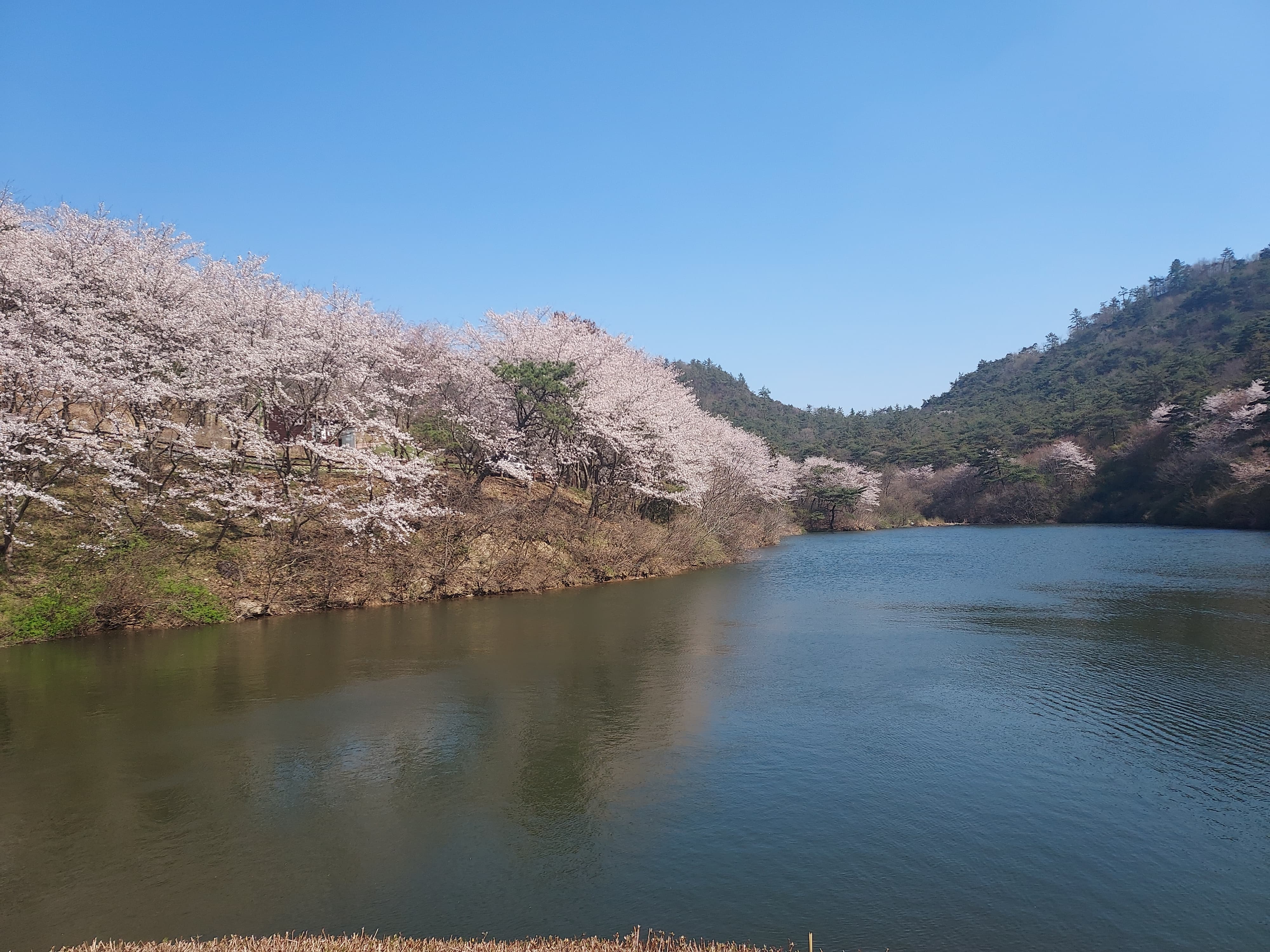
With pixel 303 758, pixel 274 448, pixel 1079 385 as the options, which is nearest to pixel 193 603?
pixel 274 448

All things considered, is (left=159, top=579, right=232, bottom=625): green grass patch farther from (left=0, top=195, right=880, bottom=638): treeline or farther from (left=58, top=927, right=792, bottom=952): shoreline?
(left=58, top=927, right=792, bottom=952): shoreline

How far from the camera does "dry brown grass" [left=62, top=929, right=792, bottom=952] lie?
4.80 m

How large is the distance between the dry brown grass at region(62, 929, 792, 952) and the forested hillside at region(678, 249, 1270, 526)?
5066 cm

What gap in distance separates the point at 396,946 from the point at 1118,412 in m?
71.2

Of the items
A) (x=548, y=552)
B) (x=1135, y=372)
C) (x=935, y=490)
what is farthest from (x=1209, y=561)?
(x=1135, y=372)

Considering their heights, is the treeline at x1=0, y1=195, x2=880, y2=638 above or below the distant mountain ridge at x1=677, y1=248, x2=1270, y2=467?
below

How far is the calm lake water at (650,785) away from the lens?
6.21 m

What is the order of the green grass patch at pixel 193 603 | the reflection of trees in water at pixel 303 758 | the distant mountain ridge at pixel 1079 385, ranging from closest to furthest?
the reflection of trees in water at pixel 303 758 → the green grass patch at pixel 193 603 → the distant mountain ridge at pixel 1079 385

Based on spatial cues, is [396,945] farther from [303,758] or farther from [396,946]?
[303,758]

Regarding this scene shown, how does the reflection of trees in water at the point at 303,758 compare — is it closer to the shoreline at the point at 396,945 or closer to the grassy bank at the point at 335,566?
the shoreline at the point at 396,945

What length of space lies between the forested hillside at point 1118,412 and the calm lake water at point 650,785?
39.0m

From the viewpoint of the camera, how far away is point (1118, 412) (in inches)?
2426

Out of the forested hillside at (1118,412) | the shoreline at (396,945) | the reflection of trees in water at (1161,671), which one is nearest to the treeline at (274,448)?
the shoreline at (396,945)

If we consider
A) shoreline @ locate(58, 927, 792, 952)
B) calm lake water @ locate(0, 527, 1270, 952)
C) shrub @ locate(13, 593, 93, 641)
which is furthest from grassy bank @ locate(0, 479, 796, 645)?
shoreline @ locate(58, 927, 792, 952)
